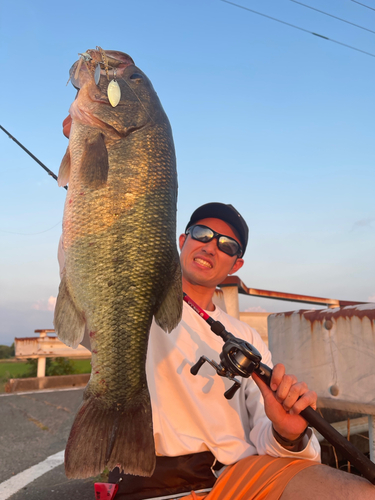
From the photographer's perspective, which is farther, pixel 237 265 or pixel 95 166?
pixel 237 265

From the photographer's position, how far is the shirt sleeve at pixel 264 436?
2.39m

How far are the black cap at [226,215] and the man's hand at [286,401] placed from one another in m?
1.57

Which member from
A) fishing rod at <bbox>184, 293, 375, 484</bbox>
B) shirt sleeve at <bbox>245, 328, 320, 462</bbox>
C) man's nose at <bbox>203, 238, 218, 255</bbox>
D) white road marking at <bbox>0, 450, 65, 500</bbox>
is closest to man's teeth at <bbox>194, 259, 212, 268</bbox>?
man's nose at <bbox>203, 238, 218, 255</bbox>

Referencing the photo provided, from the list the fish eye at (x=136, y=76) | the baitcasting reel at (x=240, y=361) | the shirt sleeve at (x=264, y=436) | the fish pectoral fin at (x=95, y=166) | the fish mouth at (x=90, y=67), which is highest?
the fish eye at (x=136, y=76)

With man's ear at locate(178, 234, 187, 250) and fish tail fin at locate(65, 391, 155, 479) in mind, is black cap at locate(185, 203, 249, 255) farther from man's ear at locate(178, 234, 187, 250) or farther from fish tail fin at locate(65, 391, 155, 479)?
fish tail fin at locate(65, 391, 155, 479)

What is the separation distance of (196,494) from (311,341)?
1667 mm

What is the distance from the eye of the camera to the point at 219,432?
263 centimetres

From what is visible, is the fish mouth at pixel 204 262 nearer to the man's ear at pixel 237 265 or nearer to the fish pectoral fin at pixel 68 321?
the man's ear at pixel 237 265

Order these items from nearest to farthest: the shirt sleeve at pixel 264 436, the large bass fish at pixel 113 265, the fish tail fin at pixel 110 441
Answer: the fish tail fin at pixel 110 441 → the large bass fish at pixel 113 265 → the shirt sleeve at pixel 264 436

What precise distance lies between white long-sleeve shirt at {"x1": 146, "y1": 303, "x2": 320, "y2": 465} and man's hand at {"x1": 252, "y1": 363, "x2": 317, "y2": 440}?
0.51 feet

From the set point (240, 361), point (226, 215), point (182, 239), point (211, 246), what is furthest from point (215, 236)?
point (240, 361)

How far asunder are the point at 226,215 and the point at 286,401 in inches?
71.2

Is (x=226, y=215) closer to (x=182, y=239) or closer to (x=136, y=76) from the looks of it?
(x=182, y=239)

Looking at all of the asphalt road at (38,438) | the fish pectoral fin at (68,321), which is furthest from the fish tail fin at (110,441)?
the fish pectoral fin at (68,321)
